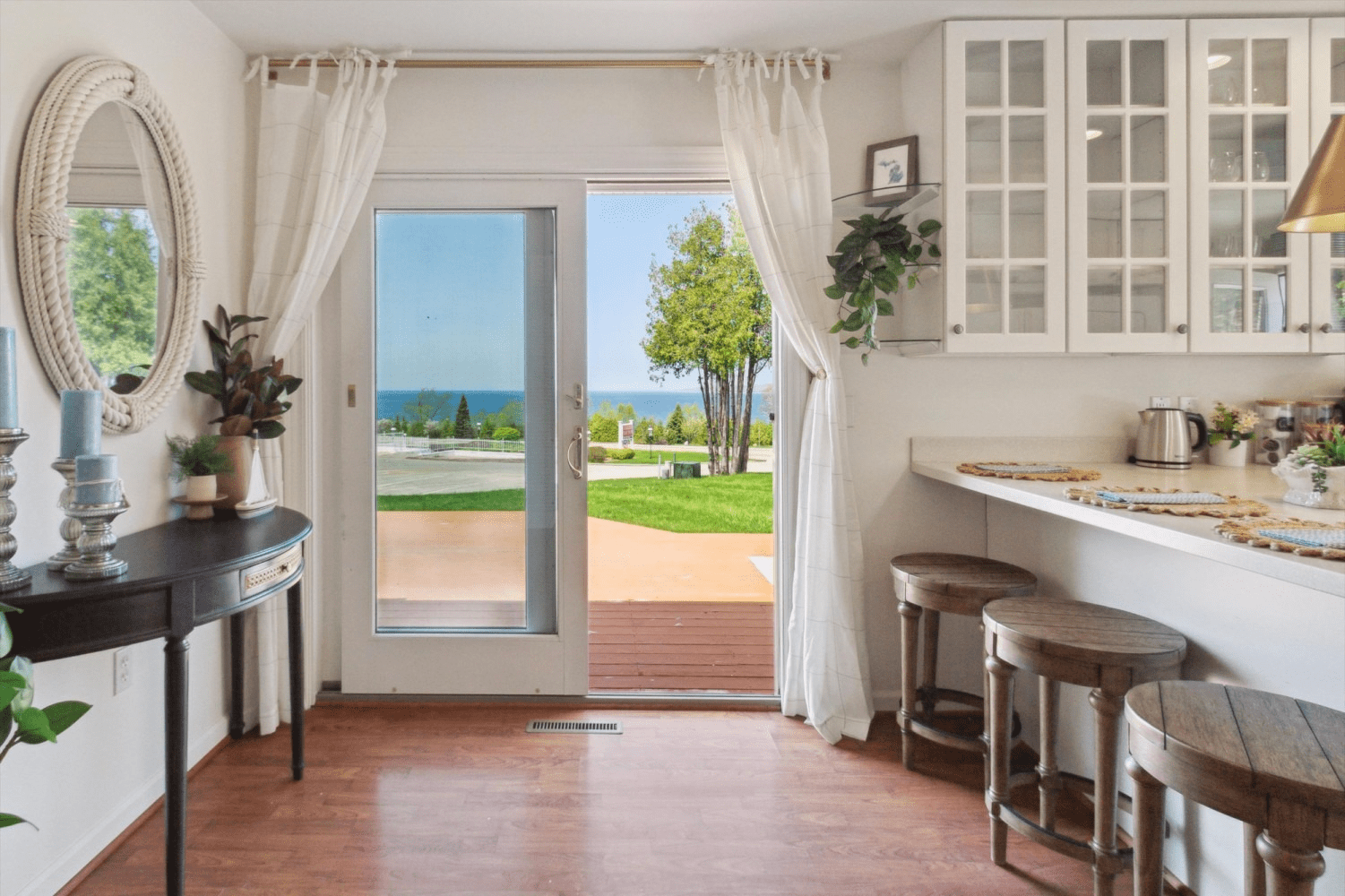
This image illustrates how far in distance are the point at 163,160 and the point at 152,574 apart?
4.23 feet

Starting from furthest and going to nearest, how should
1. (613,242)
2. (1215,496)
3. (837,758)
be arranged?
1. (613,242)
2. (837,758)
3. (1215,496)

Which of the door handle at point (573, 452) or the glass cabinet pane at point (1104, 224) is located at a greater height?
the glass cabinet pane at point (1104, 224)

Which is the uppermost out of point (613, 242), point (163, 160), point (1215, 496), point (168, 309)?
point (613, 242)

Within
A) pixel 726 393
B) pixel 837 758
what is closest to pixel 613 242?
pixel 726 393

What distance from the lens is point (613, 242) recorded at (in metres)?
7.65

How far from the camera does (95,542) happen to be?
1.45 m

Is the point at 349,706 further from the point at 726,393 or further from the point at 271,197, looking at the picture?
the point at 726,393

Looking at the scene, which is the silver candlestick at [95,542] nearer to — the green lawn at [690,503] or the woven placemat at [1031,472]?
the woven placemat at [1031,472]

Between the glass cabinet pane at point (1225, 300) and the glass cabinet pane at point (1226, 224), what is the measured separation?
0.19 feet

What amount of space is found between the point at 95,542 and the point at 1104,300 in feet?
9.15

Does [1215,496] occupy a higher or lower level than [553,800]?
higher

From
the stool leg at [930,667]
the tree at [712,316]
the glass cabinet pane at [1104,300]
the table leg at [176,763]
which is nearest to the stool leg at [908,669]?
the stool leg at [930,667]

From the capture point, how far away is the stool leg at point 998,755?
1.76 metres

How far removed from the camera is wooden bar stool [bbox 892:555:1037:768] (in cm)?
204
